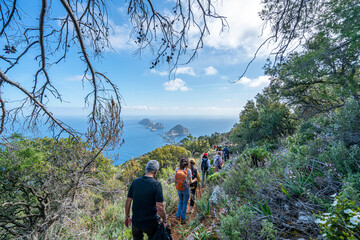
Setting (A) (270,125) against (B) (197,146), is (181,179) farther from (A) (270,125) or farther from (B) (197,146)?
(B) (197,146)

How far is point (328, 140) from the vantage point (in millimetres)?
3225

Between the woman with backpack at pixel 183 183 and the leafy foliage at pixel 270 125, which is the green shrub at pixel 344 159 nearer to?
the woman with backpack at pixel 183 183

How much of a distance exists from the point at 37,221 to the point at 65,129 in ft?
10.5

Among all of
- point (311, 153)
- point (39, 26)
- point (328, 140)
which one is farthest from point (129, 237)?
point (328, 140)

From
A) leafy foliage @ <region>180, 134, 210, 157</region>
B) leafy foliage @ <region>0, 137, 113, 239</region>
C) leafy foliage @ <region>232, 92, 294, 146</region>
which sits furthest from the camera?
leafy foliage @ <region>180, 134, 210, 157</region>

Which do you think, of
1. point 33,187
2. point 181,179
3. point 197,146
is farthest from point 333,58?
point 197,146

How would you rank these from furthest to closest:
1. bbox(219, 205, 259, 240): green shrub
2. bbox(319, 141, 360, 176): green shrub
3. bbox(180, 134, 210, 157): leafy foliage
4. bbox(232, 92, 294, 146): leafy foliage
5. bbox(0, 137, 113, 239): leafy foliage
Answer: bbox(180, 134, 210, 157): leafy foliage
bbox(232, 92, 294, 146): leafy foliage
bbox(0, 137, 113, 239): leafy foliage
bbox(319, 141, 360, 176): green shrub
bbox(219, 205, 259, 240): green shrub

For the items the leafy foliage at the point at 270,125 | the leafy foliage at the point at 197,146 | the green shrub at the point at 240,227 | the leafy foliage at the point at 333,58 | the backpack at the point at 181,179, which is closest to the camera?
the green shrub at the point at 240,227

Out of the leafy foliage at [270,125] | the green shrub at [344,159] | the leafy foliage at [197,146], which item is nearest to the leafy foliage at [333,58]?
the leafy foliage at [270,125]

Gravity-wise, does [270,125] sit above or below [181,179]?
above

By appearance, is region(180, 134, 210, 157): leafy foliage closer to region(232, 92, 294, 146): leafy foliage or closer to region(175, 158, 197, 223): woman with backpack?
region(232, 92, 294, 146): leafy foliage

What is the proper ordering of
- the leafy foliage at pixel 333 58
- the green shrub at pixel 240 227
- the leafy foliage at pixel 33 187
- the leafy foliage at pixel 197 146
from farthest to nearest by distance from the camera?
1. the leafy foliage at pixel 197 146
2. the leafy foliage at pixel 333 58
3. the leafy foliage at pixel 33 187
4. the green shrub at pixel 240 227

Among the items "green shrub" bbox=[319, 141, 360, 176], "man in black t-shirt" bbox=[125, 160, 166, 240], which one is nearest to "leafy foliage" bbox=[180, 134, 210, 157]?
"green shrub" bbox=[319, 141, 360, 176]

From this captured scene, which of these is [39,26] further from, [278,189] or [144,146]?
[144,146]
